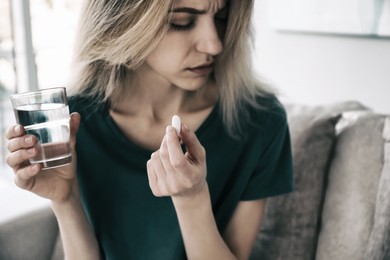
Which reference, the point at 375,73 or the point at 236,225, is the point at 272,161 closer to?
the point at 236,225

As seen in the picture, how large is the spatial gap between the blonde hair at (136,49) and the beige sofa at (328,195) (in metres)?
0.24

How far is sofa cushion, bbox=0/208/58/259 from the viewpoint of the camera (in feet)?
4.79

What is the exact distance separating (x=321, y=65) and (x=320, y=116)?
2.35 ft

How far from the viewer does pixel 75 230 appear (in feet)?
3.82

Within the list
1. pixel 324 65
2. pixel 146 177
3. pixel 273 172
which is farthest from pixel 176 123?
pixel 324 65

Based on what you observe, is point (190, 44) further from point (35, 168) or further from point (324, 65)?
point (324, 65)

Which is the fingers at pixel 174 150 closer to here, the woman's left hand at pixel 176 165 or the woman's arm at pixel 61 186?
A: the woman's left hand at pixel 176 165

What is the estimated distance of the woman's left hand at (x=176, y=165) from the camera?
849 millimetres

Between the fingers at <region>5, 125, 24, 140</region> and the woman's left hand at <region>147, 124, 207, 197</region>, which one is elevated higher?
the fingers at <region>5, 125, 24, 140</region>

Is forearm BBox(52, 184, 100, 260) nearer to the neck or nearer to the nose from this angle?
the neck

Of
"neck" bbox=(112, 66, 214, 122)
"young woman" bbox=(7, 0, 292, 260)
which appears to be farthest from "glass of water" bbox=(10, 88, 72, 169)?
"neck" bbox=(112, 66, 214, 122)

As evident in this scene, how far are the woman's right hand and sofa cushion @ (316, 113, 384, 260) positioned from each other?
Answer: 701 millimetres

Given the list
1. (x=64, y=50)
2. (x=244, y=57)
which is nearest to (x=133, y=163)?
(x=244, y=57)

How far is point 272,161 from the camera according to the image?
1.23 metres
